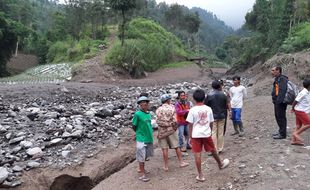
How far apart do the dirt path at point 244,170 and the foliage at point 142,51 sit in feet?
71.9

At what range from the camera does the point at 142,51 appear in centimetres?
3494

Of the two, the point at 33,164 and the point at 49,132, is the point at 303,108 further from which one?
the point at 49,132

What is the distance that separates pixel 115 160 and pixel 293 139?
14.0 feet

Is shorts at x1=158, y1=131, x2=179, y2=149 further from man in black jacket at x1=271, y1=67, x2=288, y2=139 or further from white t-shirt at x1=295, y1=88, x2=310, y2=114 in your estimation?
white t-shirt at x1=295, y1=88, x2=310, y2=114

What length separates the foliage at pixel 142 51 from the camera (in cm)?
3114

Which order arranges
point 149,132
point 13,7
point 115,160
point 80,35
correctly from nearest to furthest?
point 149,132
point 115,160
point 80,35
point 13,7

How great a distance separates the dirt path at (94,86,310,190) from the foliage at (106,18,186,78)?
21922 mm

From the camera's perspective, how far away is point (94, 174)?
9016mm

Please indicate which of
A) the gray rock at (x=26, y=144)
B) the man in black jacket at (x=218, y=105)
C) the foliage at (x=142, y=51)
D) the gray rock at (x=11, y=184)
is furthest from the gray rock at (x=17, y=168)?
the foliage at (x=142, y=51)

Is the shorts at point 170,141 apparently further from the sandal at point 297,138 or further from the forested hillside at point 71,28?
the forested hillside at point 71,28

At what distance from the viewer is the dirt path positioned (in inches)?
262

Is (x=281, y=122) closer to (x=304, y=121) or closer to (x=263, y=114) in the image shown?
(x=304, y=121)

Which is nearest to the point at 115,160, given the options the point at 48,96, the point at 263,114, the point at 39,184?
the point at 39,184

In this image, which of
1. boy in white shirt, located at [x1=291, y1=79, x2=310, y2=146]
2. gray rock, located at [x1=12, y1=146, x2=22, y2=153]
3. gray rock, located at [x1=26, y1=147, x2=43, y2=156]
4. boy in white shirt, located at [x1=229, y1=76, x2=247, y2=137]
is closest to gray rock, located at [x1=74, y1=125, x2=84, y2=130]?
gray rock, located at [x1=26, y1=147, x2=43, y2=156]
